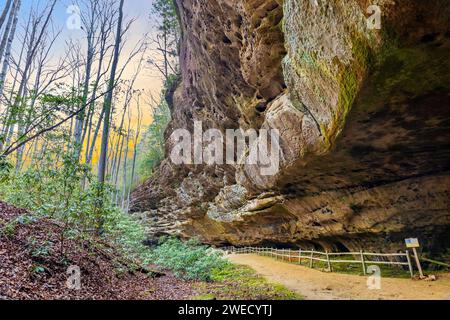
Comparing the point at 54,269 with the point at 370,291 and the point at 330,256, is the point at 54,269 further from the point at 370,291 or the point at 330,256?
the point at 330,256

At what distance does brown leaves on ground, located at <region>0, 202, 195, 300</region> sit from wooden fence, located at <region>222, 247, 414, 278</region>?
19.4 feet

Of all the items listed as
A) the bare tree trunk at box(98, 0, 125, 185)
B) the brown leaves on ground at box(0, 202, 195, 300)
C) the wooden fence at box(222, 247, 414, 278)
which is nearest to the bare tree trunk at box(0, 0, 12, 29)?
the bare tree trunk at box(98, 0, 125, 185)

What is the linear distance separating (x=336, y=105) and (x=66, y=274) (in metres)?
6.43

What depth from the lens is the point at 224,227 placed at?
20.6 meters

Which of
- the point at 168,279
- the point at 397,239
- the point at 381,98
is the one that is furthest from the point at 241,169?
the point at 381,98

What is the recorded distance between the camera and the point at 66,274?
5.23m

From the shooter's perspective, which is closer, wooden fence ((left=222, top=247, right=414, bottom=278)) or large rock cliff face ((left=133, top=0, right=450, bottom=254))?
large rock cliff face ((left=133, top=0, right=450, bottom=254))

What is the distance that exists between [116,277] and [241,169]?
753cm

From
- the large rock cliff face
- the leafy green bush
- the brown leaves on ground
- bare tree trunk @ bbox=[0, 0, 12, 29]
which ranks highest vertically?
bare tree trunk @ bbox=[0, 0, 12, 29]

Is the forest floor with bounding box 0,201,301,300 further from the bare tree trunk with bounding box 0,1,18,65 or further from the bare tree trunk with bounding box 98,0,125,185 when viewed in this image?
the bare tree trunk with bounding box 0,1,18,65

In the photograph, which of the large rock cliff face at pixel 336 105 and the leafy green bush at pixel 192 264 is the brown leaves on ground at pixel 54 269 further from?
the large rock cliff face at pixel 336 105

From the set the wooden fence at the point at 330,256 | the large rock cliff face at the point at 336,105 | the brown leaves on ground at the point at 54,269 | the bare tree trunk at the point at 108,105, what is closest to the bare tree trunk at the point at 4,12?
the bare tree trunk at the point at 108,105

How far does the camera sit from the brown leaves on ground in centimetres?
426

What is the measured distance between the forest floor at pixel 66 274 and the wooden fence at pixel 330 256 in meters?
3.49
